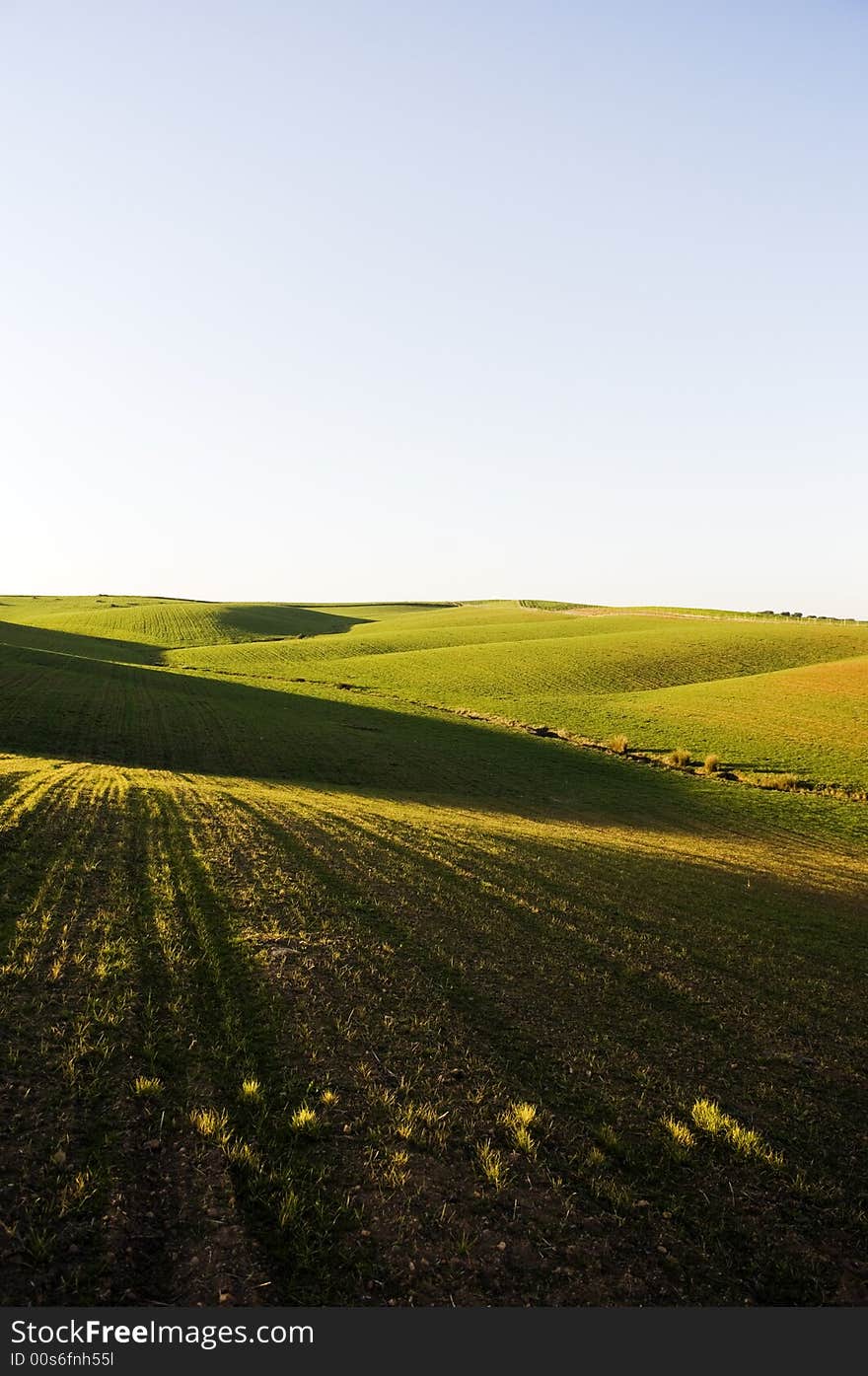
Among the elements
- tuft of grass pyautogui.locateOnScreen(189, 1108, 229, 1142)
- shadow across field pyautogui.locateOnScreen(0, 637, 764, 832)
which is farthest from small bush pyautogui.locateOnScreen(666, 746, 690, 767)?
tuft of grass pyautogui.locateOnScreen(189, 1108, 229, 1142)

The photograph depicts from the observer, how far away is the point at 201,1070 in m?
8.18

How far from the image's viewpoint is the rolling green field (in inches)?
232

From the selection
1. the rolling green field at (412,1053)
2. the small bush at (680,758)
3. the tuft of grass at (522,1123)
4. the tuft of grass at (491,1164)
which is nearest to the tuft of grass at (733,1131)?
the rolling green field at (412,1053)

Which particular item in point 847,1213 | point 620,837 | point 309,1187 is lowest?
point 620,837

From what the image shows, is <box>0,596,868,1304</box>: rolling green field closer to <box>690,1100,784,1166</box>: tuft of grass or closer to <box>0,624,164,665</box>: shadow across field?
<box>690,1100,784,1166</box>: tuft of grass

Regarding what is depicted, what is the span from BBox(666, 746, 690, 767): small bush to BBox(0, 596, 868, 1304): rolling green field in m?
14.7

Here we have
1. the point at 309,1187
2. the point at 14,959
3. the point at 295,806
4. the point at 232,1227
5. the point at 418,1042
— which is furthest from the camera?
the point at 295,806

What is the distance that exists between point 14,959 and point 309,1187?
257 inches

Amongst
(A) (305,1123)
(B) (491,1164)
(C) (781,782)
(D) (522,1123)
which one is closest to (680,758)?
(C) (781,782)

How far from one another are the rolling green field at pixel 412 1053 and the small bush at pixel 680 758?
14.7 m

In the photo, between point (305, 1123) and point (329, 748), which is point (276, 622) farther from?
point (305, 1123)

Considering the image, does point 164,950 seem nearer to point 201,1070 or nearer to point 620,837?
point 201,1070

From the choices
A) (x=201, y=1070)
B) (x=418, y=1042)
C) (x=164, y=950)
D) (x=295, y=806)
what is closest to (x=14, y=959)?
(x=164, y=950)

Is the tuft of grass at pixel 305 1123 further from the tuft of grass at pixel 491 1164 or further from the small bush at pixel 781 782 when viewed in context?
the small bush at pixel 781 782
